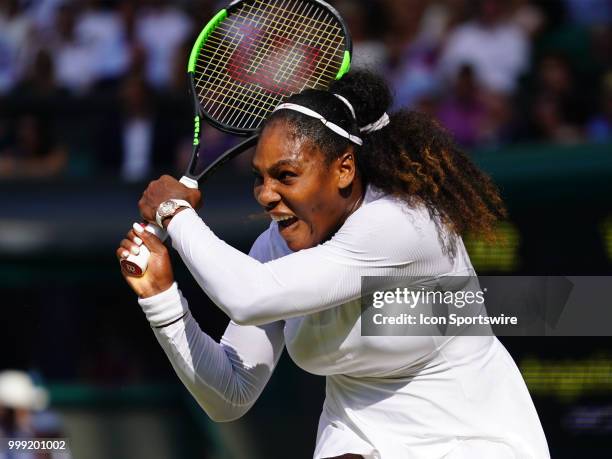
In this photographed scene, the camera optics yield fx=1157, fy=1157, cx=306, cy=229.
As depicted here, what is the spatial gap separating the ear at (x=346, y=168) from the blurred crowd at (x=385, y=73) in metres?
3.31

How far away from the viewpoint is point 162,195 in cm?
296

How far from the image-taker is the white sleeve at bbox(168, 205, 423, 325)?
9.02 feet

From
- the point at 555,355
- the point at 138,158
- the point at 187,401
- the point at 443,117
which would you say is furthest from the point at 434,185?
the point at 138,158

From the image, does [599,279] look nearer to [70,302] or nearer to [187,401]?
[187,401]

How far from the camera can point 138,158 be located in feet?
22.7

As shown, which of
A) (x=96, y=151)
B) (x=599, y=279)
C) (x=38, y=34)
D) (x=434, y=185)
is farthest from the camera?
(x=38, y=34)

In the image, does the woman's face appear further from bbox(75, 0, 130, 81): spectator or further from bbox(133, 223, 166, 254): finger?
bbox(75, 0, 130, 81): spectator

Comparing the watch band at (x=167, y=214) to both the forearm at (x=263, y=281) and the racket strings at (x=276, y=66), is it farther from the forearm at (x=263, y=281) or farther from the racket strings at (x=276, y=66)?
the racket strings at (x=276, y=66)

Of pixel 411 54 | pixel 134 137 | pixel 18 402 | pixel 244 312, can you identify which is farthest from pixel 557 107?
pixel 244 312

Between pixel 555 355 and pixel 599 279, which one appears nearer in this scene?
pixel 599 279

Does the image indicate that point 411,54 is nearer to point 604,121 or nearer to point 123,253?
point 604,121

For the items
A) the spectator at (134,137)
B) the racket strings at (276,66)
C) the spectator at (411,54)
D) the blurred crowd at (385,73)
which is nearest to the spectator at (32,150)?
the blurred crowd at (385,73)

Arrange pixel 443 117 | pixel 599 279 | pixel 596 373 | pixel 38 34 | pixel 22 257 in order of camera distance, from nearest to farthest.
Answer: pixel 599 279, pixel 596 373, pixel 22 257, pixel 443 117, pixel 38 34

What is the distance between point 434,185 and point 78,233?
3341mm
